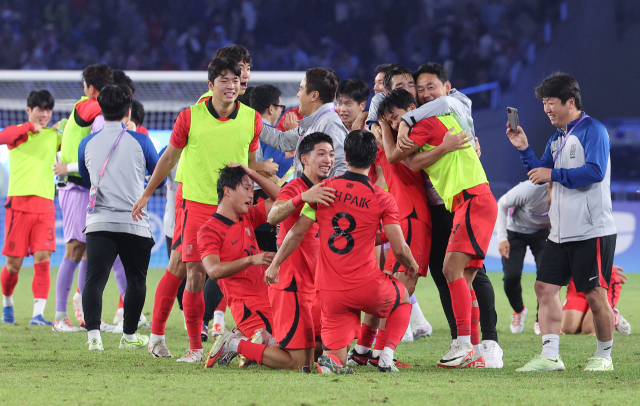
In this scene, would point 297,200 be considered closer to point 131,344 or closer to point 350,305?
point 350,305

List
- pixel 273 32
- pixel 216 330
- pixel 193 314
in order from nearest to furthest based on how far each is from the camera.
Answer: pixel 193 314 < pixel 216 330 < pixel 273 32

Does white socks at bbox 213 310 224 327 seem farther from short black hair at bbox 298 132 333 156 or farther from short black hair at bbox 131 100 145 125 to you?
short black hair at bbox 298 132 333 156

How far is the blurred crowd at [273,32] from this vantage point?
17062mm

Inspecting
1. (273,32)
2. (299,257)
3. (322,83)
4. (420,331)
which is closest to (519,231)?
(420,331)

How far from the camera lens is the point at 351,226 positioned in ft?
12.4

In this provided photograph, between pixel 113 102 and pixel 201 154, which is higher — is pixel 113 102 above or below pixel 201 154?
above

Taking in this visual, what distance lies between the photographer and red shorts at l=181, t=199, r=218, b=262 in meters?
4.30

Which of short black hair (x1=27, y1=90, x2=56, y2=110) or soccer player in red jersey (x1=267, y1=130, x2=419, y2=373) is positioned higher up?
short black hair (x1=27, y1=90, x2=56, y2=110)

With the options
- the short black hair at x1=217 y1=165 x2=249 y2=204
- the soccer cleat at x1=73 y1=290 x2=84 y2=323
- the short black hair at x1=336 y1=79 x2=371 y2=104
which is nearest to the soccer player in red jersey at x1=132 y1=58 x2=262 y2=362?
the short black hair at x1=217 y1=165 x2=249 y2=204

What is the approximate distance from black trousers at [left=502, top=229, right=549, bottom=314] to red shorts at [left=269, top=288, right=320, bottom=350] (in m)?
3.04

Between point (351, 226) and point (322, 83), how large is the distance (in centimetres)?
122

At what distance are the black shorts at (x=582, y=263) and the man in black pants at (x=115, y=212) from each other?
110 inches

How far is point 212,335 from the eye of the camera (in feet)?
19.1

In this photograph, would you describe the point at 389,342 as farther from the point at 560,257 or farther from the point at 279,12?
the point at 279,12
